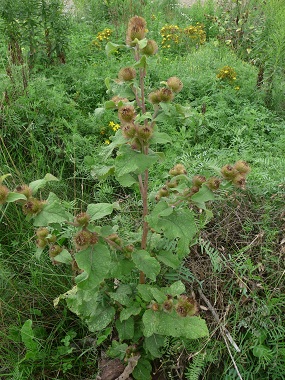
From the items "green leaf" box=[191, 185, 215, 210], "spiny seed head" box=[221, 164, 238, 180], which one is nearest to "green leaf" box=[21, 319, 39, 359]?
"green leaf" box=[191, 185, 215, 210]

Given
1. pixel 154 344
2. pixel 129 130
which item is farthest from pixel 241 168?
pixel 154 344

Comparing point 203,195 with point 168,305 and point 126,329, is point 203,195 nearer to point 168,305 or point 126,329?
point 168,305

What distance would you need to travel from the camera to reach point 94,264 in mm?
1304

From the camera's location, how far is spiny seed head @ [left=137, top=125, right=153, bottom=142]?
1297 mm

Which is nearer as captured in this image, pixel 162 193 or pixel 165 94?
pixel 165 94

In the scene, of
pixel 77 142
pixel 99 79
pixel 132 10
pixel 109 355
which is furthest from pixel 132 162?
pixel 132 10

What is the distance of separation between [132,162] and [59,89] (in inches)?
90.5

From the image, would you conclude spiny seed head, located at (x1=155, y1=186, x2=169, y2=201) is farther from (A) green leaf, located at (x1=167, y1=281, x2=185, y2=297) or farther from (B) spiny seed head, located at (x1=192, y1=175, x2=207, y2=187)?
(A) green leaf, located at (x1=167, y1=281, x2=185, y2=297)

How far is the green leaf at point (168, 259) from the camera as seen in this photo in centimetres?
162

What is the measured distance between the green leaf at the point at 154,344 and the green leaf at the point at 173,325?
235 mm

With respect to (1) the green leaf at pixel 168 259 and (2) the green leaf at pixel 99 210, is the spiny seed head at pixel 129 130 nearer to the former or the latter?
(2) the green leaf at pixel 99 210

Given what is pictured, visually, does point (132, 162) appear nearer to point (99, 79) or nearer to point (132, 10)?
point (99, 79)

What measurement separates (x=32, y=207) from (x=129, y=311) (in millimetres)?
612

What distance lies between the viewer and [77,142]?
2955 mm
